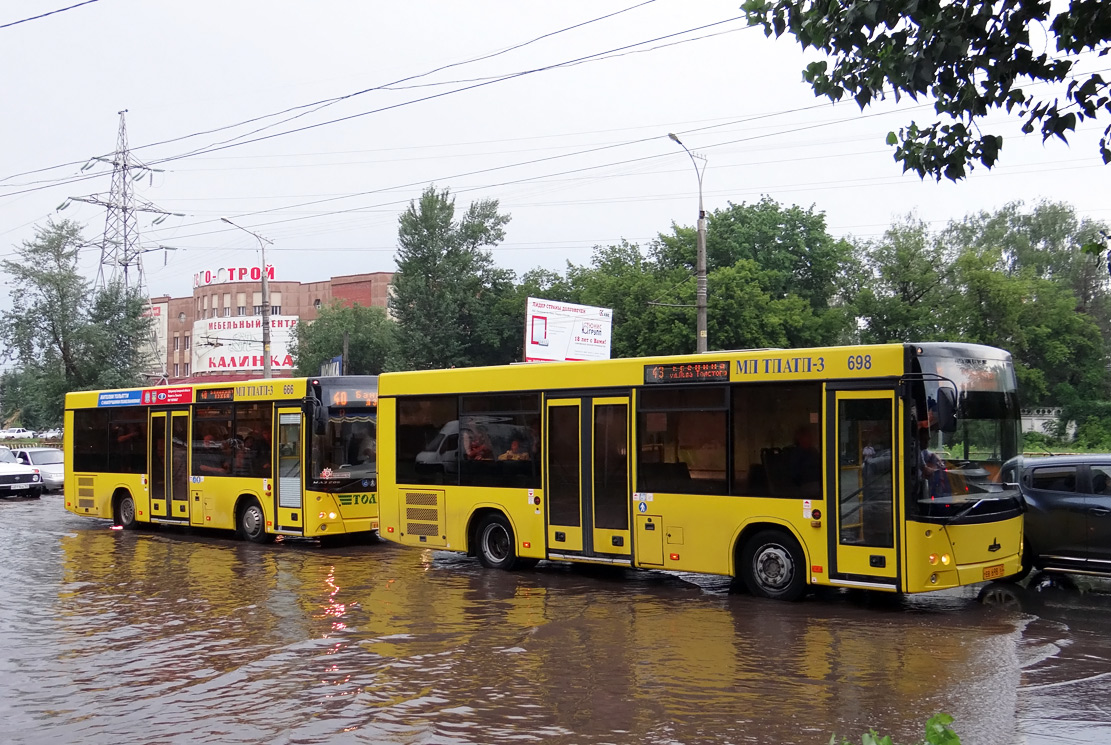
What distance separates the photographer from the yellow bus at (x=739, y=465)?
36.3ft

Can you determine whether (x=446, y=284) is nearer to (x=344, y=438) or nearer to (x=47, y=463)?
(x=47, y=463)

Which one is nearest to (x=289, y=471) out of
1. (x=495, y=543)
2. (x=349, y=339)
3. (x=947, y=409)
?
(x=495, y=543)

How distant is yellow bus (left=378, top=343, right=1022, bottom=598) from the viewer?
11.1m

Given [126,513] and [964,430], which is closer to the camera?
[964,430]

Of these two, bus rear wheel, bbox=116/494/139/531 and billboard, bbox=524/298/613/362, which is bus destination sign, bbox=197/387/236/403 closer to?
bus rear wheel, bbox=116/494/139/531

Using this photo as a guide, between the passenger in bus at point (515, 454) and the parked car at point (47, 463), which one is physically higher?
the passenger in bus at point (515, 454)

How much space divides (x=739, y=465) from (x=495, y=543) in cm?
454

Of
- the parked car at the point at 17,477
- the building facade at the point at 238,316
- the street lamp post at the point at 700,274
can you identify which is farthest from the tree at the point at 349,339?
the street lamp post at the point at 700,274

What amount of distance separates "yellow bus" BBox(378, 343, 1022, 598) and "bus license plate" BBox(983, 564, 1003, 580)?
29mm

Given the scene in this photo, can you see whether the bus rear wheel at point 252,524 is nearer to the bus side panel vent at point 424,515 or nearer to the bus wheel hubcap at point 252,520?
the bus wheel hubcap at point 252,520

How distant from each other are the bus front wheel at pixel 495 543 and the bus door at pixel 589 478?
1027 millimetres

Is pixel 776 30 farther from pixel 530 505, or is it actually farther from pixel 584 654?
pixel 530 505

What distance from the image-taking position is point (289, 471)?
61.7 ft

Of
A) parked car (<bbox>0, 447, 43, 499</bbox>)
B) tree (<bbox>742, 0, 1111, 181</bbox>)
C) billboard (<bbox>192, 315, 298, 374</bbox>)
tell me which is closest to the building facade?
billboard (<bbox>192, 315, 298, 374</bbox>)
